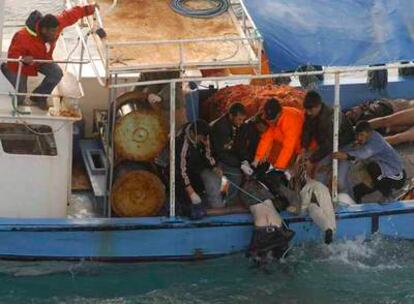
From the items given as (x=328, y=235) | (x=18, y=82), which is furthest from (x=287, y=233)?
(x=18, y=82)

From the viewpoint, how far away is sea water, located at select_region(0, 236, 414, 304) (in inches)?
411

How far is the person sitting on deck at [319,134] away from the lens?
34.2ft

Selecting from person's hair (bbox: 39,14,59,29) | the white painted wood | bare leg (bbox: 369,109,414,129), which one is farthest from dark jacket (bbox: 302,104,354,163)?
person's hair (bbox: 39,14,59,29)

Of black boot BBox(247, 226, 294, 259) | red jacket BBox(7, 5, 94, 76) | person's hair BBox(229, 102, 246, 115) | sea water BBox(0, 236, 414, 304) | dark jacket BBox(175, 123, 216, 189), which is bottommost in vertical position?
sea water BBox(0, 236, 414, 304)

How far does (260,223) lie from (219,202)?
60 cm

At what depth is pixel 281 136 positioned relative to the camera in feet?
34.6

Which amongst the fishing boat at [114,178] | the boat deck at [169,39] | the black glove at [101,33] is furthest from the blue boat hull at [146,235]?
the black glove at [101,33]

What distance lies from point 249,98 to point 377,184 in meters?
1.91

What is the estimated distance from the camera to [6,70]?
1020cm

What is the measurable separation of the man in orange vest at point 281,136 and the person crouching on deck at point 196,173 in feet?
1.81

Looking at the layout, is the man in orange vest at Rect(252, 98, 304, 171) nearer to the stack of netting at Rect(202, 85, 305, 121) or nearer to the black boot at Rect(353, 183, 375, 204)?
the stack of netting at Rect(202, 85, 305, 121)

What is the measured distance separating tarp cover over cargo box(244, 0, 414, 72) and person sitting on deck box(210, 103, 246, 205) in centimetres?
87

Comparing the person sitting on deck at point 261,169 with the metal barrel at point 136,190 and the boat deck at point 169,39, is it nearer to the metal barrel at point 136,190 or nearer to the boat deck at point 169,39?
the boat deck at point 169,39

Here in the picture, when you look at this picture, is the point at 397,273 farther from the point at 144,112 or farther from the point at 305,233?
the point at 144,112
